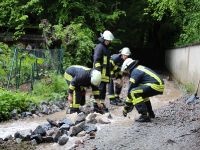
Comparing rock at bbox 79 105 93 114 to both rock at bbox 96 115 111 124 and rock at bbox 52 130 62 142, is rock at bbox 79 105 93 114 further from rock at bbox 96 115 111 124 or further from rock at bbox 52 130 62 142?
rock at bbox 52 130 62 142

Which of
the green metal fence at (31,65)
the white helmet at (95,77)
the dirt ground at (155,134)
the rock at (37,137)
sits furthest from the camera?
the green metal fence at (31,65)

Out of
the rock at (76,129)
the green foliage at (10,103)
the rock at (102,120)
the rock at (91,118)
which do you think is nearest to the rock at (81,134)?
the rock at (76,129)

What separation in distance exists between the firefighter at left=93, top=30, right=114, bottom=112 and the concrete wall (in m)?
3.98

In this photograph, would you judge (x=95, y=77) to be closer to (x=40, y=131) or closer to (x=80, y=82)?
(x=80, y=82)

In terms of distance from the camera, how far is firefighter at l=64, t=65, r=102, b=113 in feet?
32.6

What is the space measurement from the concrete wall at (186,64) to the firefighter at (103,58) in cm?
398

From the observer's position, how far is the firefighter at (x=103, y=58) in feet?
35.4

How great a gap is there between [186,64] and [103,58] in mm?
6504

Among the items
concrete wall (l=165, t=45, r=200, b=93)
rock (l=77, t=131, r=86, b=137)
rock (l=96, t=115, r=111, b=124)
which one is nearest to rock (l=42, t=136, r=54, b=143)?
rock (l=77, t=131, r=86, b=137)

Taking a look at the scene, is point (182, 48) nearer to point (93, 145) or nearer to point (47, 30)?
point (47, 30)

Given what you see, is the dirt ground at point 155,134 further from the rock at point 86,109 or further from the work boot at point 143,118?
the rock at point 86,109

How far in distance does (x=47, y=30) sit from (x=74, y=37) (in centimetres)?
176

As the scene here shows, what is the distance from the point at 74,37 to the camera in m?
16.8

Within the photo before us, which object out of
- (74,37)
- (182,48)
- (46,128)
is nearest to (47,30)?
(74,37)
